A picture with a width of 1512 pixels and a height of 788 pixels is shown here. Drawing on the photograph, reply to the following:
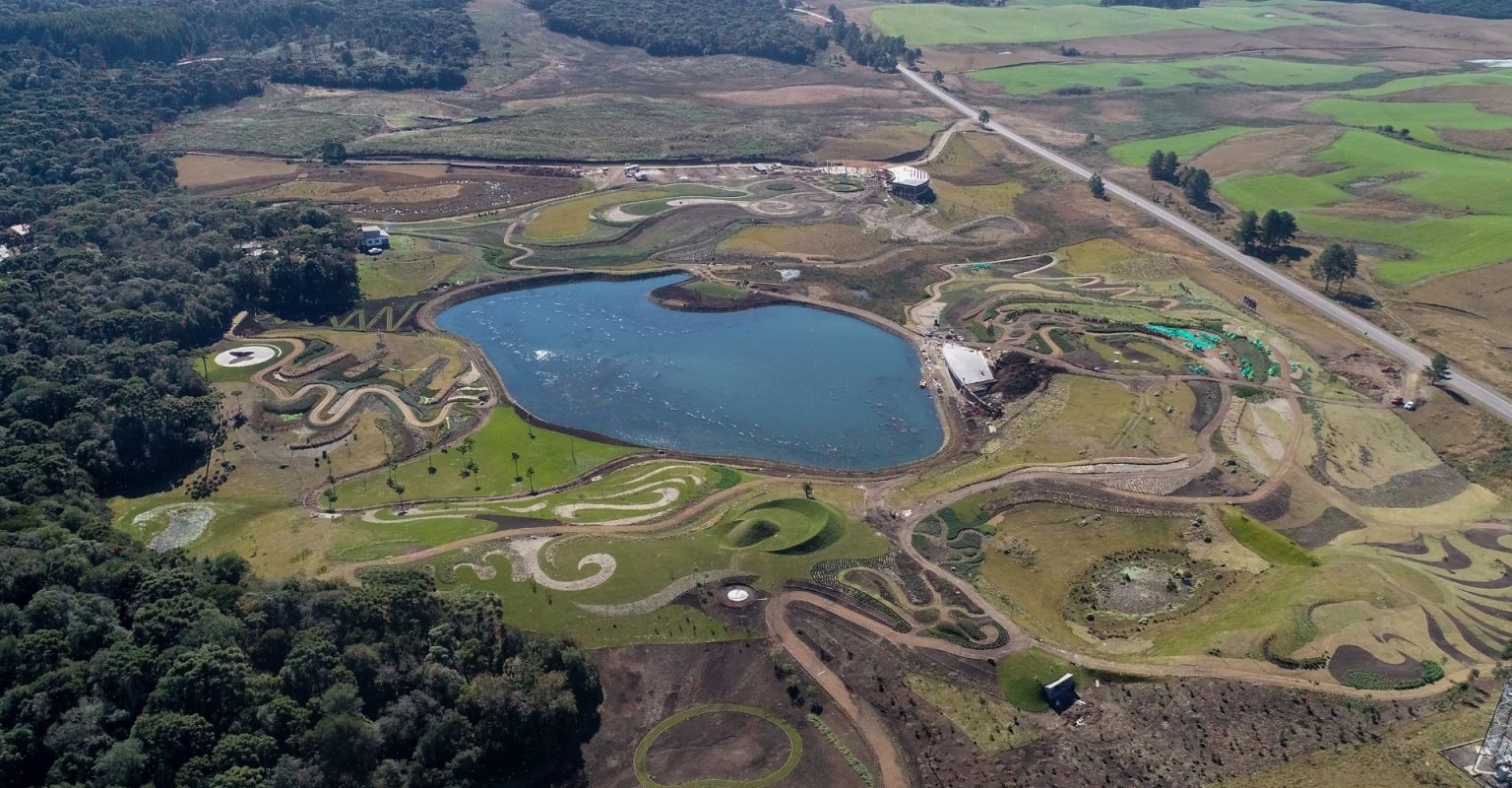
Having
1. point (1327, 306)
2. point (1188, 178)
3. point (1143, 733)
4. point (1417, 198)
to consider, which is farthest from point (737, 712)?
point (1417, 198)

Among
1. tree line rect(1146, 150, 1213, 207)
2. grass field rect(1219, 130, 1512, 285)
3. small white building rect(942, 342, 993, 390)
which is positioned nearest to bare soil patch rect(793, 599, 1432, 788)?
small white building rect(942, 342, 993, 390)

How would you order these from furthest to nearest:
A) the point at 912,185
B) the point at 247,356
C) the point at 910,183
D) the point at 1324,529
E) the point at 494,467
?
the point at 910,183 → the point at 912,185 → the point at 247,356 → the point at 494,467 → the point at 1324,529

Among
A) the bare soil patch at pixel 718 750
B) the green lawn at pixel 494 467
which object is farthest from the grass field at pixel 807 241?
the bare soil patch at pixel 718 750

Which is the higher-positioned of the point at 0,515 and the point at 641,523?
the point at 0,515

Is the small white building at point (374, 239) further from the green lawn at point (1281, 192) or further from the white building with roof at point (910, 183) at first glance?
the green lawn at point (1281, 192)

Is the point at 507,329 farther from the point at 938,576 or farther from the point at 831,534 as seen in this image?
the point at 938,576

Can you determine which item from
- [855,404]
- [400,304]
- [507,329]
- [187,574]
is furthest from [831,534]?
[400,304]

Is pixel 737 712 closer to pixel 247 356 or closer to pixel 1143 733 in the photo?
pixel 1143 733
